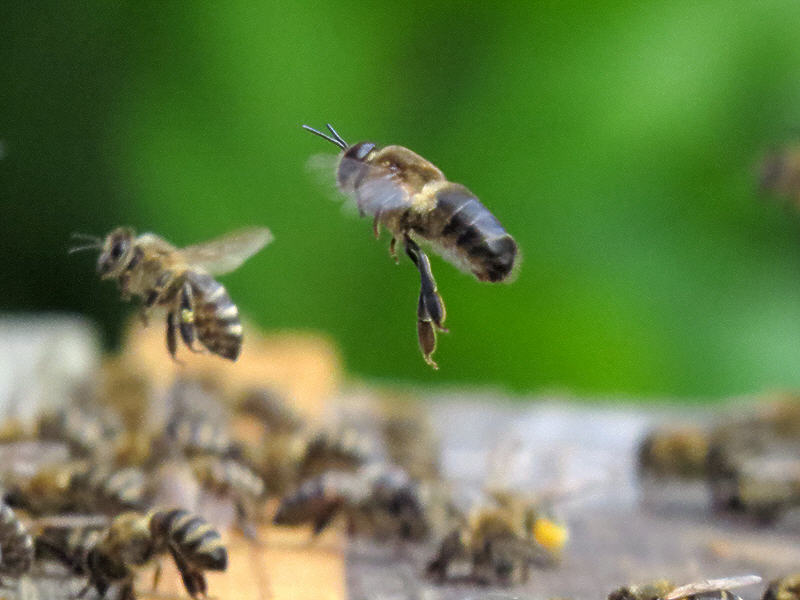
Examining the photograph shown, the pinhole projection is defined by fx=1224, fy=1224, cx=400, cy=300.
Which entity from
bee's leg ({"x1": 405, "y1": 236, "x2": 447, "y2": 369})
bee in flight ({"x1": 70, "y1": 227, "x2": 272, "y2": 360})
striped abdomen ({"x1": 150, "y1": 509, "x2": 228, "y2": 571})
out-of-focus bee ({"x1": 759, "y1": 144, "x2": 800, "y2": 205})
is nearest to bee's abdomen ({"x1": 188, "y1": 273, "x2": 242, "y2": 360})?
bee in flight ({"x1": 70, "y1": 227, "x2": 272, "y2": 360})

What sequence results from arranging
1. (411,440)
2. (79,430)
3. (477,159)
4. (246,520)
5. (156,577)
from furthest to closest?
(477,159) < (411,440) < (79,430) < (246,520) < (156,577)

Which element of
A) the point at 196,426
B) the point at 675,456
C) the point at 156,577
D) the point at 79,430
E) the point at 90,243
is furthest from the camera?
the point at 675,456

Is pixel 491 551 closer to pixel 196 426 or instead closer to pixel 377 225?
pixel 377 225

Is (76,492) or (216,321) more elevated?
(216,321)

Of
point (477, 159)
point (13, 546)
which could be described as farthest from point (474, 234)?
point (477, 159)

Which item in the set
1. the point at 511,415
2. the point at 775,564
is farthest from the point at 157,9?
the point at 775,564

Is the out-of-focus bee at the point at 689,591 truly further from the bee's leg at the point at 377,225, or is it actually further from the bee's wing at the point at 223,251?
the bee's wing at the point at 223,251

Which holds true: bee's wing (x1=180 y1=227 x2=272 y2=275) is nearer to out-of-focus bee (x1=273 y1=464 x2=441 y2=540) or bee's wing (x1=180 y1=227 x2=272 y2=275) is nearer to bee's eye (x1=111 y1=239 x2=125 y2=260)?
bee's eye (x1=111 y1=239 x2=125 y2=260)

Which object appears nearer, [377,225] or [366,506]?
[377,225]

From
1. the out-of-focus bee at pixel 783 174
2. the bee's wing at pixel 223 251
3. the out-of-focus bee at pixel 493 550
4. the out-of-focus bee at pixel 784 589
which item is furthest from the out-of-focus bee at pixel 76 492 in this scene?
the out-of-focus bee at pixel 783 174
